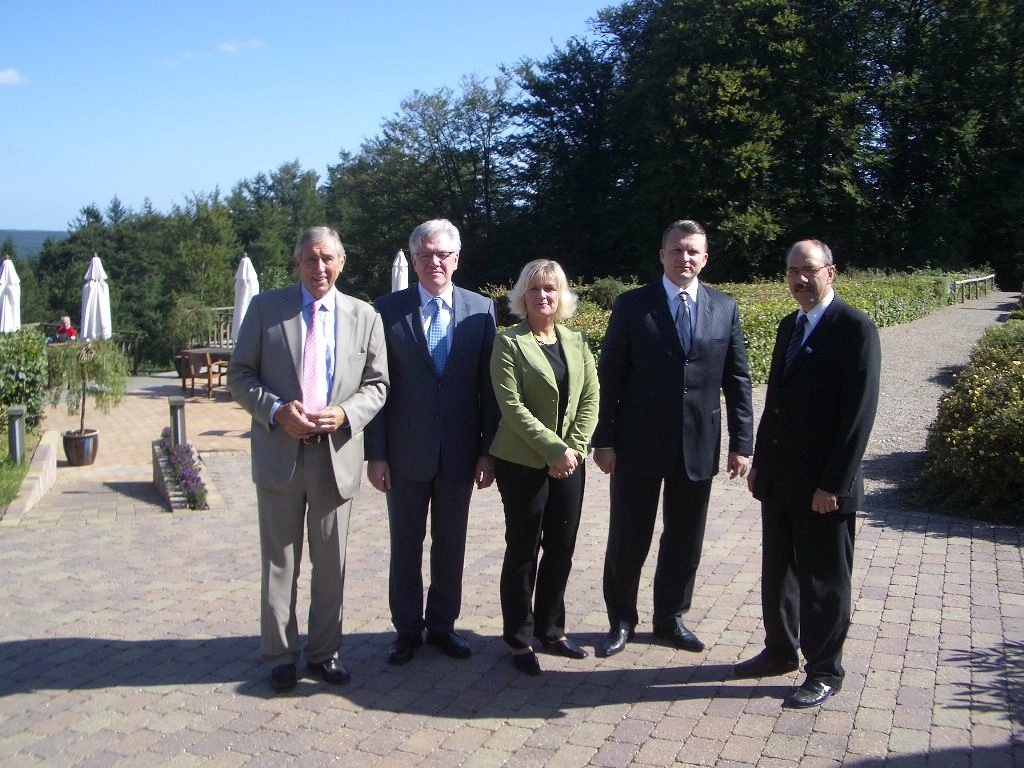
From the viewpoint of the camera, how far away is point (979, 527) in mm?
6180

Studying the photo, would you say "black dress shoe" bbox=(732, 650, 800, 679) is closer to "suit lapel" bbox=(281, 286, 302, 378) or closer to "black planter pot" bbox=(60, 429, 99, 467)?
"suit lapel" bbox=(281, 286, 302, 378)

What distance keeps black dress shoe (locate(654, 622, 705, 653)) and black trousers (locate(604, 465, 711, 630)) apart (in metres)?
0.02

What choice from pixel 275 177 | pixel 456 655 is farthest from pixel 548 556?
pixel 275 177

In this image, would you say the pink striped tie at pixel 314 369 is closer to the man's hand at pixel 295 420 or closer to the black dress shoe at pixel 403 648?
the man's hand at pixel 295 420

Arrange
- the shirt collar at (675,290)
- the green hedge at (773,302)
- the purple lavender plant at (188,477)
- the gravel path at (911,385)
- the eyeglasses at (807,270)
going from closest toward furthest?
the eyeglasses at (807,270)
the shirt collar at (675,290)
the purple lavender plant at (188,477)
the gravel path at (911,385)
the green hedge at (773,302)

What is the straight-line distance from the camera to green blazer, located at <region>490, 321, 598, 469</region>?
12.5ft

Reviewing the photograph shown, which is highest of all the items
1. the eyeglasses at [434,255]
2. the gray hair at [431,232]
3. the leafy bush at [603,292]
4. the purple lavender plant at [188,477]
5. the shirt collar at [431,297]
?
the leafy bush at [603,292]

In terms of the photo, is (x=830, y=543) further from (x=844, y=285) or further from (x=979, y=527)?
(x=844, y=285)

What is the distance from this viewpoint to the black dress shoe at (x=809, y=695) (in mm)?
Answer: 3605

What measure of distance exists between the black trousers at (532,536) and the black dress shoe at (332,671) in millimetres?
720

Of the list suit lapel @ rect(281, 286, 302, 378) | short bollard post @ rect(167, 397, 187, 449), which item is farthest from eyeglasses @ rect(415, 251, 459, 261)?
short bollard post @ rect(167, 397, 187, 449)

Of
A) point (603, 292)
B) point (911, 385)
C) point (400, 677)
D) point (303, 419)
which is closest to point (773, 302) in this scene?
point (911, 385)

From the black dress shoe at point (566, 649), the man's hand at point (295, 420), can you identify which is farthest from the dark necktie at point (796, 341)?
the man's hand at point (295, 420)

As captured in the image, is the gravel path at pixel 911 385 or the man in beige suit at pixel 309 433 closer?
the man in beige suit at pixel 309 433
